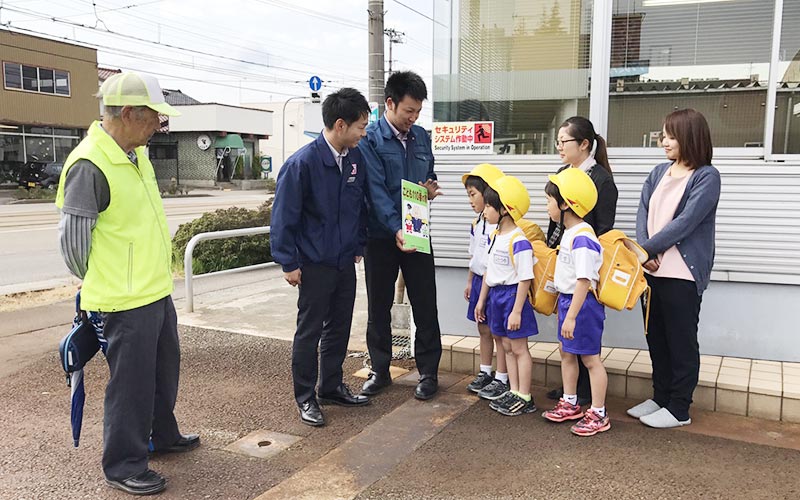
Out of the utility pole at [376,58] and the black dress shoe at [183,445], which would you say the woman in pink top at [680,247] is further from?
the utility pole at [376,58]

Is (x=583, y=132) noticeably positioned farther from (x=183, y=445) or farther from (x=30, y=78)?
(x=30, y=78)

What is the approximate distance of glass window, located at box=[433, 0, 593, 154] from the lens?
475 centimetres

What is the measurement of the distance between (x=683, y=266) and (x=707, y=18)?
7.15ft

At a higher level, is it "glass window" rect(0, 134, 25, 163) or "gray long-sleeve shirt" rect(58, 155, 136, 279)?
"glass window" rect(0, 134, 25, 163)

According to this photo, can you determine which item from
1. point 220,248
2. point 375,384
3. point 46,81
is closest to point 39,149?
point 46,81

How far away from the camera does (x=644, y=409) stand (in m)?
3.80

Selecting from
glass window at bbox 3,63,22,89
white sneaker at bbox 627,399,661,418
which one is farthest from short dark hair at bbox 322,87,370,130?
glass window at bbox 3,63,22,89

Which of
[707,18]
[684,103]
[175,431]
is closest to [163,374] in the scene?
[175,431]

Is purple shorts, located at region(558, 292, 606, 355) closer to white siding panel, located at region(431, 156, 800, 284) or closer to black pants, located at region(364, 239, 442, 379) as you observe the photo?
black pants, located at region(364, 239, 442, 379)

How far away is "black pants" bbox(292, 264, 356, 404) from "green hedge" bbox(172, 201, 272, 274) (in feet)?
16.7

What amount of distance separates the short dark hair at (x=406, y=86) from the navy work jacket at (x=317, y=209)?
0.45 metres

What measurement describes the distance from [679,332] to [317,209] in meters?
2.19

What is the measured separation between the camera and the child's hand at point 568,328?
3499mm

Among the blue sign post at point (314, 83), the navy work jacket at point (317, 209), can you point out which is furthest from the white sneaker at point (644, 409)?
the blue sign post at point (314, 83)
